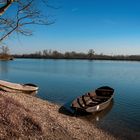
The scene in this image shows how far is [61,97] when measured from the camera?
25328mm

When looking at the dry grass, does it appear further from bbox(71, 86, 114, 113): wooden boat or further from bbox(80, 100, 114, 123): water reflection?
bbox(80, 100, 114, 123): water reflection

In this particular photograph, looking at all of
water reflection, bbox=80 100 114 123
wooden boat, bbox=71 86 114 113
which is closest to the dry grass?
wooden boat, bbox=71 86 114 113

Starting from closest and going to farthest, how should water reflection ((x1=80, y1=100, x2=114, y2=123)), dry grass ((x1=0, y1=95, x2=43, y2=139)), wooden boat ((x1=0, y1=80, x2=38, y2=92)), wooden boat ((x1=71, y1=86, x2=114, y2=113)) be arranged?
1. dry grass ((x1=0, y1=95, x2=43, y2=139))
2. water reflection ((x1=80, y1=100, x2=114, y2=123))
3. wooden boat ((x1=71, y1=86, x2=114, y2=113))
4. wooden boat ((x1=0, y1=80, x2=38, y2=92))

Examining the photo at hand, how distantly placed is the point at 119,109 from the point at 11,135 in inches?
518

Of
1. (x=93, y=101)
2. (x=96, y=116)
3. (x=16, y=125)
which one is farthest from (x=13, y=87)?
(x=16, y=125)

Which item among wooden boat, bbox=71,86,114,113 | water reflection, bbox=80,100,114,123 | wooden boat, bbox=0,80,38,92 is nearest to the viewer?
water reflection, bbox=80,100,114,123

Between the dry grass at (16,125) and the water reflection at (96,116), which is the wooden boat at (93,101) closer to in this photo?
the water reflection at (96,116)

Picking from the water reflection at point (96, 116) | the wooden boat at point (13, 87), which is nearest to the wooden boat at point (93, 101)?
the water reflection at point (96, 116)

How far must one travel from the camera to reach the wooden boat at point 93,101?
17609 millimetres

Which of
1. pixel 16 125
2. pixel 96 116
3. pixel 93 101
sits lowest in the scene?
pixel 96 116

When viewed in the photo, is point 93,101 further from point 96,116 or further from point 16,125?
point 16,125

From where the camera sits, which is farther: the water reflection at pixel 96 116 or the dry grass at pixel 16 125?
the water reflection at pixel 96 116

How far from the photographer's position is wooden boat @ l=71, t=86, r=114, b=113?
17.6m

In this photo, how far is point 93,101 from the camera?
71.8ft
